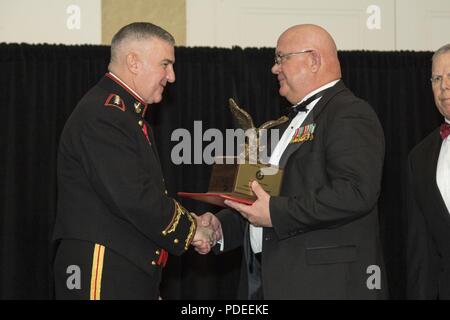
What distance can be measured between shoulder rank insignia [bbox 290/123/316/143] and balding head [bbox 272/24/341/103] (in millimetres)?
292

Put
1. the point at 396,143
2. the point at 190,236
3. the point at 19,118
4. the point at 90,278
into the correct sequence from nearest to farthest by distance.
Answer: the point at 90,278
the point at 190,236
the point at 19,118
the point at 396,143

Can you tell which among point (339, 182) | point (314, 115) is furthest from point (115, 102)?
point (339, 182)

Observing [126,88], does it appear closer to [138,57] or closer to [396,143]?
[138,57]

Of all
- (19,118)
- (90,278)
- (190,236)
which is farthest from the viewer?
(19,118)

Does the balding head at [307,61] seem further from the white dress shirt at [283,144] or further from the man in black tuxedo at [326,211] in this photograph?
the man in black tuxedo at [326,211]

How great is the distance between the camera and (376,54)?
619 cm

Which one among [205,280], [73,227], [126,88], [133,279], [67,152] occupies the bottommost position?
[205,280]

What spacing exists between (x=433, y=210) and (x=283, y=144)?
866mm

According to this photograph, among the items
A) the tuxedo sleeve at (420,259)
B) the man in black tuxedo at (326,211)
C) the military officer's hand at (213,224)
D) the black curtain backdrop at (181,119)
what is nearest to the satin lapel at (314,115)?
the man in black tuxedo at (326,211)

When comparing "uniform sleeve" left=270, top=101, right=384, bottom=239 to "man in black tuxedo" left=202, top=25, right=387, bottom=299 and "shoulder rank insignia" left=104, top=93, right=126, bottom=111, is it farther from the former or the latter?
"shoulder rank insignia" left=104, top=93, right=126, bottom=111

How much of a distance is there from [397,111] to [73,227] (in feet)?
13.1

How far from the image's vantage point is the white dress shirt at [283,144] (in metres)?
3.42

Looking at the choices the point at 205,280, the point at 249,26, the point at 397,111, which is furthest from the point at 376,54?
the point at 205,280

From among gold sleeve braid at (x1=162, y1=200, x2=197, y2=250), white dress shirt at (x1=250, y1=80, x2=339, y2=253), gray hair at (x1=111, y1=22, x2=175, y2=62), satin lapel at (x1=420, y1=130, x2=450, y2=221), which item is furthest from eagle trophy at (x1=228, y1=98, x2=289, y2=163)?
satin lapel at (x1=420, y1=130, x2=450, y2=221)
